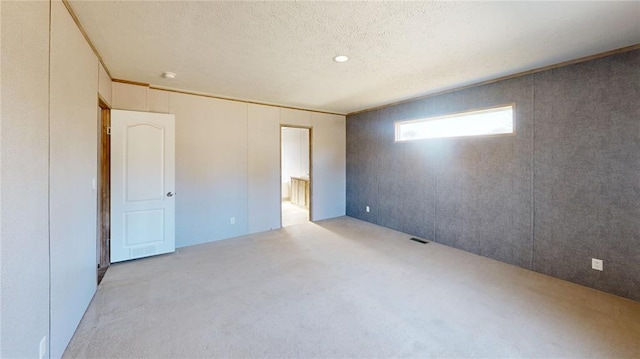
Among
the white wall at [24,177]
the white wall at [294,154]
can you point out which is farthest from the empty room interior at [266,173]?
the white wall at [294,154]

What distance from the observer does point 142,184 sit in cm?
358

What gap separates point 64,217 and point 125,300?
46.1 inches

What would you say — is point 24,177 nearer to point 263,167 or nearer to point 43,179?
point 43,179

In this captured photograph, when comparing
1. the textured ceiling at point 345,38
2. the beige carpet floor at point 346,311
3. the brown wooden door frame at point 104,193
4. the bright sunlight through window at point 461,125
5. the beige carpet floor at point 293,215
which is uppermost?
the textured ceiling at point 345,38

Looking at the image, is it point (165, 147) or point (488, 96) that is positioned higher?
point (488, 96)

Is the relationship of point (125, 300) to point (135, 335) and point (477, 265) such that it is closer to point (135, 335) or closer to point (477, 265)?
point (135, 335)

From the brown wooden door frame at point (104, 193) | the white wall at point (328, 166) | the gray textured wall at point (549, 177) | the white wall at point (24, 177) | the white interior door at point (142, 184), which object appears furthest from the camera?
the white wall at point (328, 166)

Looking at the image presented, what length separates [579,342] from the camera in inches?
78.4

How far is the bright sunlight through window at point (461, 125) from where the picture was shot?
353 cm

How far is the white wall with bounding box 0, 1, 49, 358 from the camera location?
118cm

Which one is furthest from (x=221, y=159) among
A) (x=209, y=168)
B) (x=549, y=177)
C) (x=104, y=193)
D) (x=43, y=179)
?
(x=549, y=177)

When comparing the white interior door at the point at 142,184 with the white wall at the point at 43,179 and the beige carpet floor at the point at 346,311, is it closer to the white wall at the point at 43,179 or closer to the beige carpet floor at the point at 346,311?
the beige carpet floor at the point at 346,311

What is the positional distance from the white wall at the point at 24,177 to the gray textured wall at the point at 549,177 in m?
4.45

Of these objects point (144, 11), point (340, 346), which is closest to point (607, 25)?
point (340, 346)
